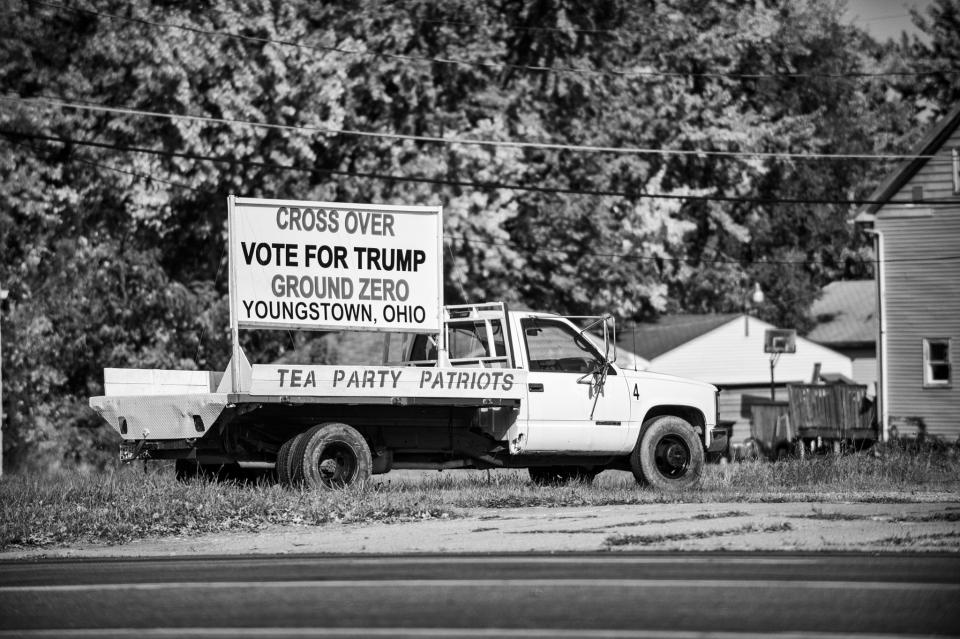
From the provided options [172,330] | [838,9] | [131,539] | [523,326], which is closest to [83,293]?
[172,330]

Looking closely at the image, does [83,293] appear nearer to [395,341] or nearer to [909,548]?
[395,341]

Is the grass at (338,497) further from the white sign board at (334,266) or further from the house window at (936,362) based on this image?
the house window at (936,362)

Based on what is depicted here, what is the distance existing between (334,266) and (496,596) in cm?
854

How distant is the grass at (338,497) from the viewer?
42.9 ft


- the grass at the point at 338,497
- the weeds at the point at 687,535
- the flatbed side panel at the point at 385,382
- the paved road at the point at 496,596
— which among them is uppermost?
the flatbed side panel at the point at 385,382

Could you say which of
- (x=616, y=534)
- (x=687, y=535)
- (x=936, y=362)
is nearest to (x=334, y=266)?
(x=616, y=534)

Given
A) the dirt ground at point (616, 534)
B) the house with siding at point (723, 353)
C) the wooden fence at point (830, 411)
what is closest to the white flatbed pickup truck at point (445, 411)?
the dirt ground at point (616, 534)

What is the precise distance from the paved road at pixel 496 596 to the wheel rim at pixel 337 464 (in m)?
5.02

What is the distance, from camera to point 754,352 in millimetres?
50406

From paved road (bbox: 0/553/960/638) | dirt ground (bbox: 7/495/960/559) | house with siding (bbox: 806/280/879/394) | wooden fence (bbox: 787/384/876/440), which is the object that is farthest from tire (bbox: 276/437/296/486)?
house with siding (bbox: 806/280/879/394)

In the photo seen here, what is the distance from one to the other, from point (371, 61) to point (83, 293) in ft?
25.8

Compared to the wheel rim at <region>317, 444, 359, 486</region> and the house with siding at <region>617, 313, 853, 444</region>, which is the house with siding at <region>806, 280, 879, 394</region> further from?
the wheel rim at <region>317, 444, 359, 486</region>

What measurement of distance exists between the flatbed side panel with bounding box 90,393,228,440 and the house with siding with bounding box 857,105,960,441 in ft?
79.7

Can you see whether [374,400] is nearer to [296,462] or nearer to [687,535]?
[296,462]
